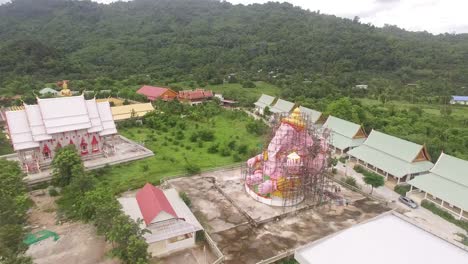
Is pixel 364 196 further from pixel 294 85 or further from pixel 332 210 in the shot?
pixel 294 85

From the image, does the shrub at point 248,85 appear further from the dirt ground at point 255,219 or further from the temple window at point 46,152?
the temple window at point 46,152

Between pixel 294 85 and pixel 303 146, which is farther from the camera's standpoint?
pixel 294 85

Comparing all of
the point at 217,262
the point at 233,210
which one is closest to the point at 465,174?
the point at 233,210

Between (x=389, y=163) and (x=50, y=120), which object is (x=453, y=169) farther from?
(x=50, y=120)

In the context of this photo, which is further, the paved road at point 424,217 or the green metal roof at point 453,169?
the green metal roof at point 453,169

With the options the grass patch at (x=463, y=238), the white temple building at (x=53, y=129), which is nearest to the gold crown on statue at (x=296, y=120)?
the grass patch at (x=463, y=238)
